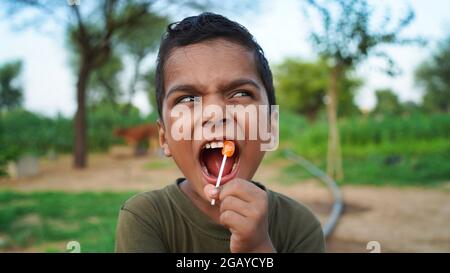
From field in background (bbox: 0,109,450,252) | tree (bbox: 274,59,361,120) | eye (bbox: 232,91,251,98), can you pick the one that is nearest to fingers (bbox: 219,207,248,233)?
eye (bbox: 232,91,251,98)

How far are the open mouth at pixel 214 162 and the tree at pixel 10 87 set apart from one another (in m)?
8.81

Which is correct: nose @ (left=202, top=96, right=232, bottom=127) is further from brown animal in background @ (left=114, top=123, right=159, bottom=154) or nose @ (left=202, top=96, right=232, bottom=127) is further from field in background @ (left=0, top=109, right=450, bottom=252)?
brown animal in background @ (left=114, top=123, right=159, bottom=154)

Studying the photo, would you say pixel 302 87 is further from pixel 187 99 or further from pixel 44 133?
pixel 187 99

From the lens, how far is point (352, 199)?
14.3ft

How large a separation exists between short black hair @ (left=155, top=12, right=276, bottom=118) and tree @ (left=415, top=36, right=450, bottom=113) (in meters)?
4.87

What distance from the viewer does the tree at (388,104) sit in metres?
8.05

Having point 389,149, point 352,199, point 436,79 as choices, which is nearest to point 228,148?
point 352,199

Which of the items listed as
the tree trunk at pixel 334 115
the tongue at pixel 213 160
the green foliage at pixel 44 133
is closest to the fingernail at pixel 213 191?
the tongue at pixel 213 160

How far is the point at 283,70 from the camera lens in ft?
40.2

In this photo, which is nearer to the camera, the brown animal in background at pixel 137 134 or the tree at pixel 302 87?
the brown animal in background at pixel 137 134

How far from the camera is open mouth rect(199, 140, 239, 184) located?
77cm

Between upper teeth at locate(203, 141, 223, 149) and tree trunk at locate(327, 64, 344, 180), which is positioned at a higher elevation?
tree trunk at locate(327, 64, 344, 180)

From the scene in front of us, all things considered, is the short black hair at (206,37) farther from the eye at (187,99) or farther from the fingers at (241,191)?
the fingers at (241,191)
